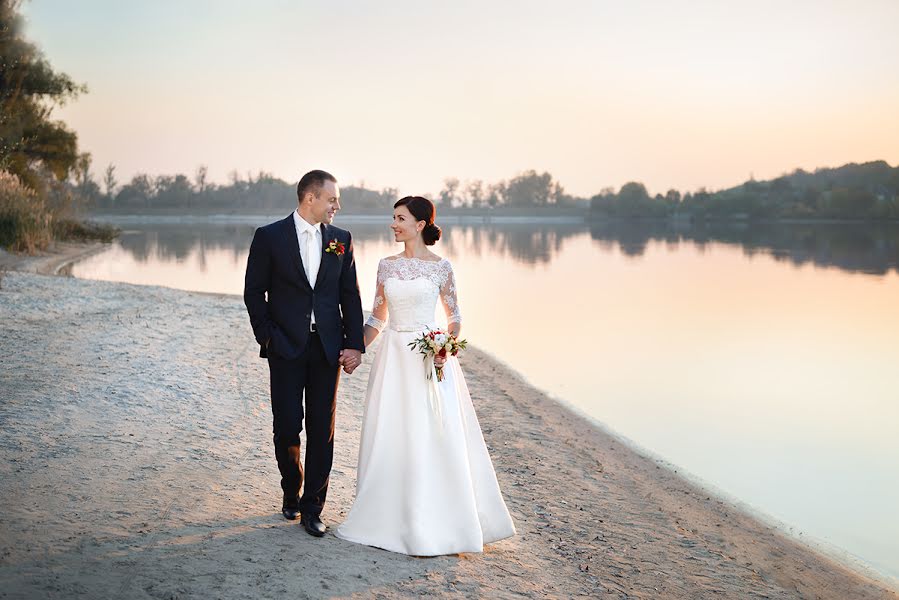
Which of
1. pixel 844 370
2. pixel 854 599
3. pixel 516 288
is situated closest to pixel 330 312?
pixel 854 599

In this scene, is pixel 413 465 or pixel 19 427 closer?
pixel 413 465

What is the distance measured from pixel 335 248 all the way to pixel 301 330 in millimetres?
493

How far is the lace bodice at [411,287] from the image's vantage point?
4633 mm

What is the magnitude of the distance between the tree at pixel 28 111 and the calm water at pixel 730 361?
506 cm

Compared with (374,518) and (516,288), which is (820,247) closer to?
(516,288)

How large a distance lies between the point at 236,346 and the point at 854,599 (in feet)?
25.4

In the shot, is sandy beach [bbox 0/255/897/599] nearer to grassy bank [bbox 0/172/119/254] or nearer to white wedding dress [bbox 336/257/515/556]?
white wedding dress [bbox 336/257/515/556]

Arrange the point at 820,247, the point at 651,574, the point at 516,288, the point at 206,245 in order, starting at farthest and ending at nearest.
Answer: the point at 820,247
the point at 206,245
the point at 516,288
the point at 651,574

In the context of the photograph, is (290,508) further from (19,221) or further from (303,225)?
(19,221)

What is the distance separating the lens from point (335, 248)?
4.40 m

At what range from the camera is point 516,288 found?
2500cm

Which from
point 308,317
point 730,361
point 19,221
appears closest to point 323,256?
point 308,317

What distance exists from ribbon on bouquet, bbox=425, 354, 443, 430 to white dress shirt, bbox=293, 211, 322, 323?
0.70 meters

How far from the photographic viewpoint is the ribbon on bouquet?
14.8 ft
